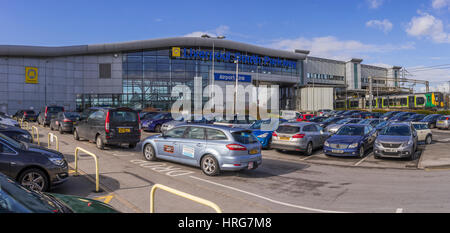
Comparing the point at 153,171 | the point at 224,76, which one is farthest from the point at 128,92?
the point at 153,171

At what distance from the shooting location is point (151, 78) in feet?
157

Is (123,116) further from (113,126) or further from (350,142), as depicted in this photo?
(350,142)


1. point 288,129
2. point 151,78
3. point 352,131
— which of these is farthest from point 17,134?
point 151,78

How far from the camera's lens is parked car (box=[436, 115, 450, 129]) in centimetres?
2750

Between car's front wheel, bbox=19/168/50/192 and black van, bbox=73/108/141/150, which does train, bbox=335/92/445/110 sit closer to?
black van, bbox=73/108/141/150

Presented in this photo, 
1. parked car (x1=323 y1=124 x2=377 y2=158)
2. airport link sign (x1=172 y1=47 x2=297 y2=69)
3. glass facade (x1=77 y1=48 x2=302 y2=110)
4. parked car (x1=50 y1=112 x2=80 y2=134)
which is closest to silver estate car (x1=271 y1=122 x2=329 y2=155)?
parked car (x1=323 y1=124 x2=377 y2=158)

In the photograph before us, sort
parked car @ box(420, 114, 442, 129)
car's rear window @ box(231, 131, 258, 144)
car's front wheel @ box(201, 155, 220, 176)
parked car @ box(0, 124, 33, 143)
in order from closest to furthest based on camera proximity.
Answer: car's front wheel @ box(201, 155, 220, 176)
car's rear window @ box(231, 131, 258, 144)
parked car @ box(0, 124, 33, 143)
parked car @ box(420, 114, 442, 129)

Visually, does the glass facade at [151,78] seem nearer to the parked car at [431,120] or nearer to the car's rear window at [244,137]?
the parked car at [431,120]

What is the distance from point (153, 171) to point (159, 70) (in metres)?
41.0

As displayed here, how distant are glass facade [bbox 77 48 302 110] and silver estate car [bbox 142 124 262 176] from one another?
38.6 meters

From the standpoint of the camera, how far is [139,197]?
643 centimetres

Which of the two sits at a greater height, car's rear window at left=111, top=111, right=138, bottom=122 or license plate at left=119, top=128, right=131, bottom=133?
car's rear window at left=111, top=111, right=138, bottom=122

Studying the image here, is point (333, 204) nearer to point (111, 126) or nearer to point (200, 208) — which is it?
point (200, 208)

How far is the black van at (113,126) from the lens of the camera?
12477 mm
